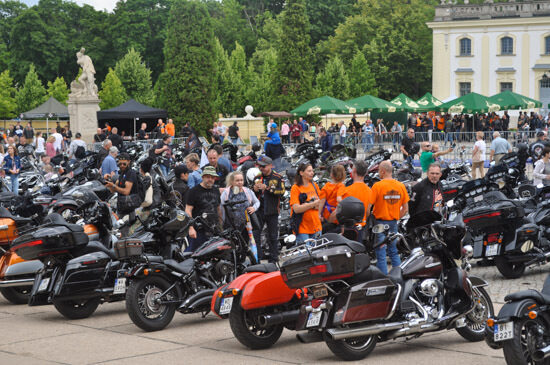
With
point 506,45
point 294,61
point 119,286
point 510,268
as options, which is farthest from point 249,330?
point 506,45

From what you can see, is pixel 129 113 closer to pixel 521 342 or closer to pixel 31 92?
pixel 31 92

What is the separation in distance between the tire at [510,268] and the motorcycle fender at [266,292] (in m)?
4.77

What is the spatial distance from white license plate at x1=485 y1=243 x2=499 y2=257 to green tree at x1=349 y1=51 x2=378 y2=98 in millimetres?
59328

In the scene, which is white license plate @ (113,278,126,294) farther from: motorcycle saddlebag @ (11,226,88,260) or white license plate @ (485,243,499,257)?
white license plate @ (485,243,499,257)

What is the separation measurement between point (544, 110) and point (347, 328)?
66.8 meters

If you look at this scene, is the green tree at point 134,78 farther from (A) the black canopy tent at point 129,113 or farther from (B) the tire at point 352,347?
(B) the tire at point 352,347

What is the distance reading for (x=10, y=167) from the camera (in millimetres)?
23031

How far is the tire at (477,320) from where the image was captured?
29.3 feet

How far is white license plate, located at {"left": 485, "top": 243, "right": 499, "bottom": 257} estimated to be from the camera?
1266cm

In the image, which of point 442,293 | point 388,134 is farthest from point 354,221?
point 388,134

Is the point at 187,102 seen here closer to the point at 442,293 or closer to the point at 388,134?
the point at 388,134

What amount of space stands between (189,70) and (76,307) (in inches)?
1636

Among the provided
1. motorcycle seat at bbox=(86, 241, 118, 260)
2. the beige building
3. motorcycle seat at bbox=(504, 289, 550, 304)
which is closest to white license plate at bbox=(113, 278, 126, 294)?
motorcycle seat at bbox=(86, 241, 118, 260)

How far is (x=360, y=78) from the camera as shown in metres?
72.0
